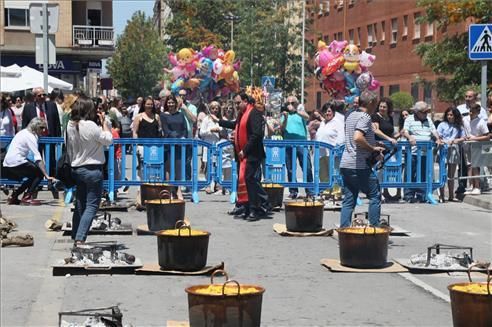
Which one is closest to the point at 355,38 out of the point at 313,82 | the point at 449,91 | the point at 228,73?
the point at 313,82

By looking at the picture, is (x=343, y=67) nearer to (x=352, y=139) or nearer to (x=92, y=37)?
(x=92, y=37)

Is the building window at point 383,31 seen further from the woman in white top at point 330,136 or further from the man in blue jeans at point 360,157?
the man in blue jeans at point 360,157

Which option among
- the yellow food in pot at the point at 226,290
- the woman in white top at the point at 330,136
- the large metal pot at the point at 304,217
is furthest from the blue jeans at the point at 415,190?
the yellow food in pot at the point at 226,290

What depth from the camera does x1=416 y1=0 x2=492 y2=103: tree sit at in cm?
3338

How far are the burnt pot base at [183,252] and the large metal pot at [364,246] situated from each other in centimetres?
151

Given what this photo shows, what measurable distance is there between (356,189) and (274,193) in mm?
4602

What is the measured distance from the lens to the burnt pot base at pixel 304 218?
1356 cm

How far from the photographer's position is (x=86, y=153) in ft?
37.6

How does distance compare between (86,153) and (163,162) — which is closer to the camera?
(86,153)

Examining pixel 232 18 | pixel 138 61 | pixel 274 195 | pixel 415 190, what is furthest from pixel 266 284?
pixel 138 61

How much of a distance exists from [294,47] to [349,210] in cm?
4958

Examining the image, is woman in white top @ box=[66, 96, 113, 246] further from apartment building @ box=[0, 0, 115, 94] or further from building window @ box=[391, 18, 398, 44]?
building window @ box=[391, 18, 398, 44]

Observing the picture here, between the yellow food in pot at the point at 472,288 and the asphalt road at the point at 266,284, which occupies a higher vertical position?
the yellow food in pot at the point at 472,288

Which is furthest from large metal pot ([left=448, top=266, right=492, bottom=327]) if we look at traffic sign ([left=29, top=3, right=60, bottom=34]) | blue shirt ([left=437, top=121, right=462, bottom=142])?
traffic sign ([left=29, top=3, right=60, bottom=34])
